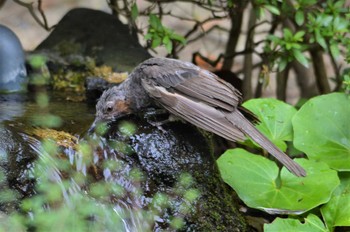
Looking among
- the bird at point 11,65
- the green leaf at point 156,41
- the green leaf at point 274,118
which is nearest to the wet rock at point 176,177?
the green leaf at point 274,118

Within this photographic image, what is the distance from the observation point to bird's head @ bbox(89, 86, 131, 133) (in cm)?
391

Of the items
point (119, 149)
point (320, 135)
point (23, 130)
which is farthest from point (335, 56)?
point (23, 130)

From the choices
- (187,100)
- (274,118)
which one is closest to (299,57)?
(274,118)

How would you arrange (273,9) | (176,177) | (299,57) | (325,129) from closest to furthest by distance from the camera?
(176,177)
(325,129)
(273,9)
(299,57)

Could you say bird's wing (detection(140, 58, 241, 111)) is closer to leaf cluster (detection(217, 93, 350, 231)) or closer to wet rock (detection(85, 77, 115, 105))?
leaf cluster (detection(217, 93, 350, 231))

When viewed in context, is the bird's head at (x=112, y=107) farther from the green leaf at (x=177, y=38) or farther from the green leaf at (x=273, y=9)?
the green leaf at (x=273, y=9)

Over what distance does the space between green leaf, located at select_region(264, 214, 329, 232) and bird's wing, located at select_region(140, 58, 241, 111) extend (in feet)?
2.29

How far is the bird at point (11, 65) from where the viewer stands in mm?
4773

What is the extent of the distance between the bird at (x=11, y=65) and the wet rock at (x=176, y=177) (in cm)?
123

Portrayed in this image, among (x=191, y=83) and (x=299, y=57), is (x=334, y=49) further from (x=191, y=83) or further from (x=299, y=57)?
(x=191, y=83)

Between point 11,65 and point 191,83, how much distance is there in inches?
60.4

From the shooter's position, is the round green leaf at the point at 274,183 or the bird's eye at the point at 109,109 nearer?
the round green leaf at the point at 274,183

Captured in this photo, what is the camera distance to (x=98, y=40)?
5.21 metres

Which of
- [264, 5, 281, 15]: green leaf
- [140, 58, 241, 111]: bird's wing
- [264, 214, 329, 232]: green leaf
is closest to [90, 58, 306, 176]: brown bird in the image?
[140, 58, 241, 111]: bird's wing
